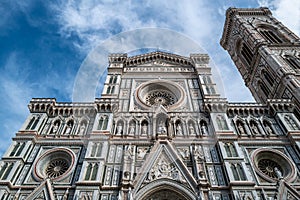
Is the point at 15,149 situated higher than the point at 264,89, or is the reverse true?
the point at 264,89

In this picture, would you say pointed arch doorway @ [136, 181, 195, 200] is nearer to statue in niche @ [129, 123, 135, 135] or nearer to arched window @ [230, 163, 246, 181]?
arched window @ [230, 163, 246, 181]

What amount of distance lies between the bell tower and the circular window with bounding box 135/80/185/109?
26.7ft

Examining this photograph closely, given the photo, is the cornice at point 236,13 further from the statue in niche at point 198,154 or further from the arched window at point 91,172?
the arched window at point 91,172

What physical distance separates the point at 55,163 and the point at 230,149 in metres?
8.81

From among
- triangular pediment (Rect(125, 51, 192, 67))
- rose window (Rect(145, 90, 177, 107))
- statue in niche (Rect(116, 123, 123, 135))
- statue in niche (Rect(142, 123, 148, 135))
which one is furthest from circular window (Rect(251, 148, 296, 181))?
triangular pediment (Rect(125, 51, 192, 67))

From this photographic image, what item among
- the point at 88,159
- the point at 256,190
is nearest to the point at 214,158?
the point at 256,190

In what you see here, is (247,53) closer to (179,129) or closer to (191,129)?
(191,129)

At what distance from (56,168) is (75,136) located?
1877 mm

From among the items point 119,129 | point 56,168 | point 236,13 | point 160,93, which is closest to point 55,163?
point 56,168

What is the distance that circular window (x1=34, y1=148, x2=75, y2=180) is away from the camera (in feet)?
38.0

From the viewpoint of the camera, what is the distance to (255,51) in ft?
74.5

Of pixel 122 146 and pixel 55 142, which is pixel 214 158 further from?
pixel 55 142

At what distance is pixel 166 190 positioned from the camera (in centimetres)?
1057

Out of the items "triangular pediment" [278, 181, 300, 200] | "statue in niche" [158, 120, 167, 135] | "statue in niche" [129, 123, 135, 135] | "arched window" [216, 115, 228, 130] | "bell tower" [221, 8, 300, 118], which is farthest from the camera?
"bell tower" [221, 8, 300, 118]
